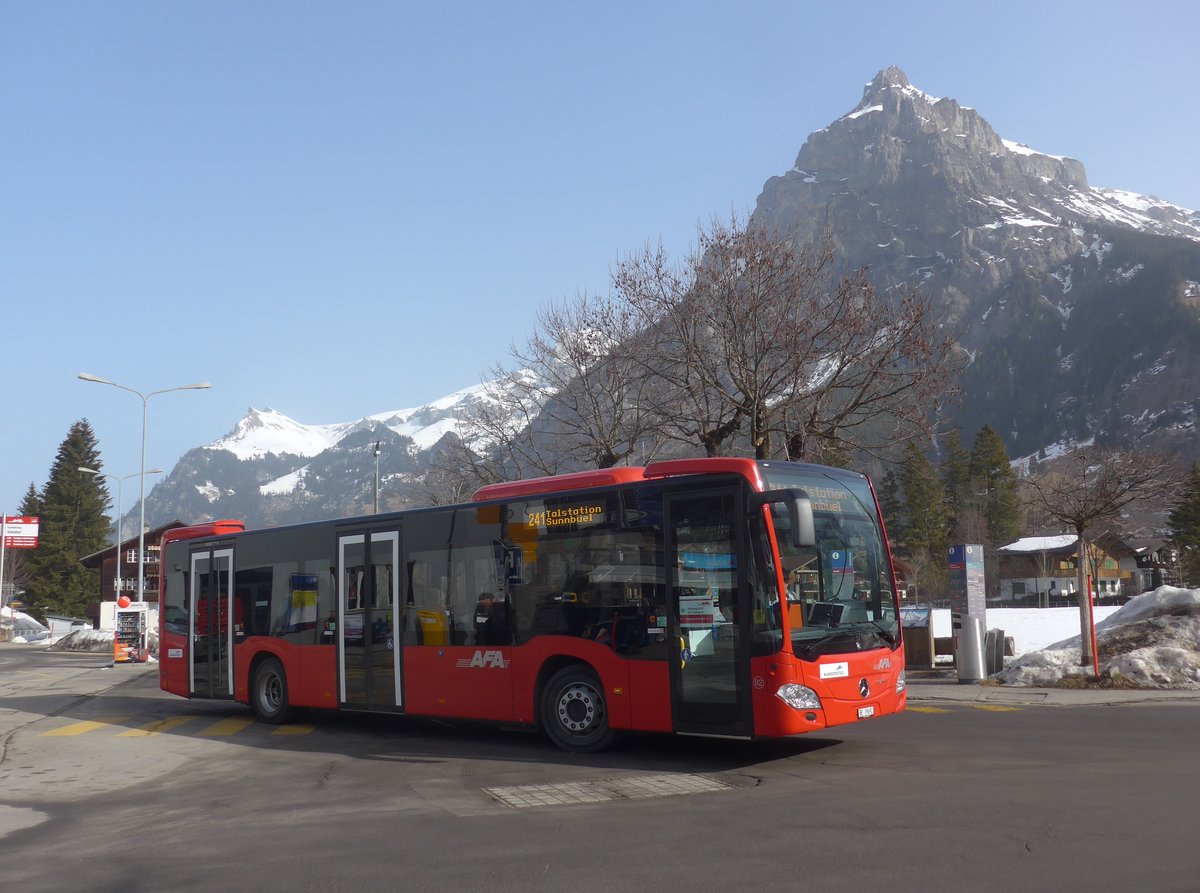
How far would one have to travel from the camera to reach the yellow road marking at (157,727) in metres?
15.3

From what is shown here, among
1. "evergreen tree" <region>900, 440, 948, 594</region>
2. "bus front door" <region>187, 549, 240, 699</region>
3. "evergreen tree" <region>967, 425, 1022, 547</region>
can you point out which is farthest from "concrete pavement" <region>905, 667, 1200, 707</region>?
"evergreen tree" <region>967, 425, 1022, 547</region>

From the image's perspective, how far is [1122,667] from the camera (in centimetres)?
1816

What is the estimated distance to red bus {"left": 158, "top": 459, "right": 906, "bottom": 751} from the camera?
1030 centimetres

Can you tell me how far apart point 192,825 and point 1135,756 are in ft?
28.0

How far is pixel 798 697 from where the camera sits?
1006 centimetres

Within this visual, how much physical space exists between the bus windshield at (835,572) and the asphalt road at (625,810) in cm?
121

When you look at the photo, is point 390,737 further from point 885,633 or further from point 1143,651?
point 1143,651

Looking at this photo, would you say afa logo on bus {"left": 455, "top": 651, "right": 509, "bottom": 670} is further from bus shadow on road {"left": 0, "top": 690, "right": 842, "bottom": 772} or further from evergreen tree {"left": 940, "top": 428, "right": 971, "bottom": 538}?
evergreen tree {"left": 940, "top": 428, "right": 971, "bottom": 538}

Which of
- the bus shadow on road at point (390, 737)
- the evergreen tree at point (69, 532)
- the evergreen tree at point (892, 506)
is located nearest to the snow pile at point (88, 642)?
the bus shadow on road at point (390, 737)

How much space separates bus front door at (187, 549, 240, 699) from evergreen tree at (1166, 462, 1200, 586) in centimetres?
6286

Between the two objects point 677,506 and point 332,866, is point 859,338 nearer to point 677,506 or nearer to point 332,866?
point 677,506

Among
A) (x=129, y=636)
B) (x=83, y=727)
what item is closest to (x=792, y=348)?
(x=83, y=727)

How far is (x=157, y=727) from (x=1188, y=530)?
247 feet

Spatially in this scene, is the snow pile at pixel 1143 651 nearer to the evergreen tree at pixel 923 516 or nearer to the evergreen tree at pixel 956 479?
the evergreen tree at pixel 923 516
